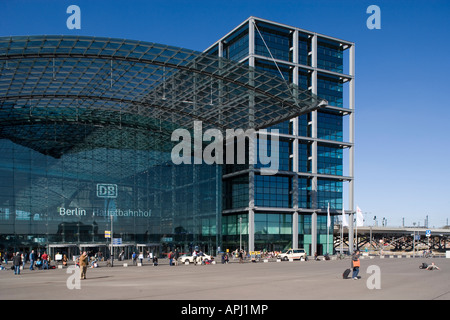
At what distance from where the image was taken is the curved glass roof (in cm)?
4547

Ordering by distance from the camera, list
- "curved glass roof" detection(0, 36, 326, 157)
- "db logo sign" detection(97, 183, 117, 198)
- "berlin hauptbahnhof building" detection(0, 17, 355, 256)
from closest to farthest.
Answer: "curved glass roof" detection(0, 36, 326, 157) < "berlin hauptbahnhof building" detection(0, 17, 355, 256) < "db logo sign" detection(97, 183, 117, 198)

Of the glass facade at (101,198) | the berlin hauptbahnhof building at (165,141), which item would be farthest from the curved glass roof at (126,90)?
the glass facade at (101,198)

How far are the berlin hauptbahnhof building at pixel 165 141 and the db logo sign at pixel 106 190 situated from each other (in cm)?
13

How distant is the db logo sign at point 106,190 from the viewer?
198 ft

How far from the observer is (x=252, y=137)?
66.1 meters

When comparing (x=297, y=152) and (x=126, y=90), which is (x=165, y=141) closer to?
(x=126, y=90)

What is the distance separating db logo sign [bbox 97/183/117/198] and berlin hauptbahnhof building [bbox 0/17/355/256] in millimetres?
131

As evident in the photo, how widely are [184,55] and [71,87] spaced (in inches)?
628

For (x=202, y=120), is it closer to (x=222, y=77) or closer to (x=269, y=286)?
(x=222, y=77)

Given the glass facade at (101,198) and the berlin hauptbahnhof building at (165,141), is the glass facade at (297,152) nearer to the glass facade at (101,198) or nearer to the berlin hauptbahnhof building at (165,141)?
the berlin hauptbahnhof building at (165,141)

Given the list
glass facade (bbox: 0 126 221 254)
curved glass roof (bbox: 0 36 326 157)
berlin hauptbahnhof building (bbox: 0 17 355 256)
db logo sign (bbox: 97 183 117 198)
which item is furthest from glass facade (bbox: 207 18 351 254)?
db logo sign (bbox: 97 183 117 198)

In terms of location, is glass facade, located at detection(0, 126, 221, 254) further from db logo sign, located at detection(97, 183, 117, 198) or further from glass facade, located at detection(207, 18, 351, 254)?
glass facade, located at detection(207, 18, 351, 254)

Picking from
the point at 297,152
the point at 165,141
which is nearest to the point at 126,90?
the point at 165,141
